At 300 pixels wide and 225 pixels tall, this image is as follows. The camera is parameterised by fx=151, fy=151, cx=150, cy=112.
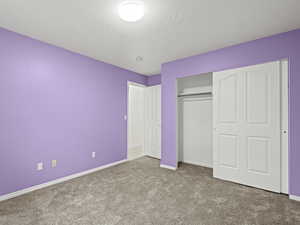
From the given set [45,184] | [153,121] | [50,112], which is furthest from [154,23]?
[45,184]

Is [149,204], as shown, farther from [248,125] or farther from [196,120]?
[196,120]

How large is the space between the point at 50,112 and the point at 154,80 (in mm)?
2967

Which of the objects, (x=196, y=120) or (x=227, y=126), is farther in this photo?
(x=196, y=120)

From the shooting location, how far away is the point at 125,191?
2412 millimetres

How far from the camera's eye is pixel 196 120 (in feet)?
12.5

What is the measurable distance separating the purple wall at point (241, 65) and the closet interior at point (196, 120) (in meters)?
0.51

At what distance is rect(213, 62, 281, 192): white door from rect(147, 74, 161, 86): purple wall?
6.48 ft

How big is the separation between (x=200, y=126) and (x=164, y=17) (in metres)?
2.60

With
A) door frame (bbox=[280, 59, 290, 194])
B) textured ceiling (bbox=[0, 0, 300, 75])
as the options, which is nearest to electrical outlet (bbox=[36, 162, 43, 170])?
textured ceiling (bbox=[0, 0, 300, 75])

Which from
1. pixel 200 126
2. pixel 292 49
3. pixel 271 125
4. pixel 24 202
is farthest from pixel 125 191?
pixel 292 49

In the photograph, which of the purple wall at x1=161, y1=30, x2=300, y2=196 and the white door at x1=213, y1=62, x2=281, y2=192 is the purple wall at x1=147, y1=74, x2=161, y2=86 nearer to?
the purple wall at x1=161, y1=30, x2=300, y2=196

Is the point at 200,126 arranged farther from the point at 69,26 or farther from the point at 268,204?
the point at 69,26

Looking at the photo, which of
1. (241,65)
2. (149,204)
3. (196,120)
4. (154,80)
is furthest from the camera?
(154,80)

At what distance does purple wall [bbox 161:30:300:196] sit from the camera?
7.18 ft
